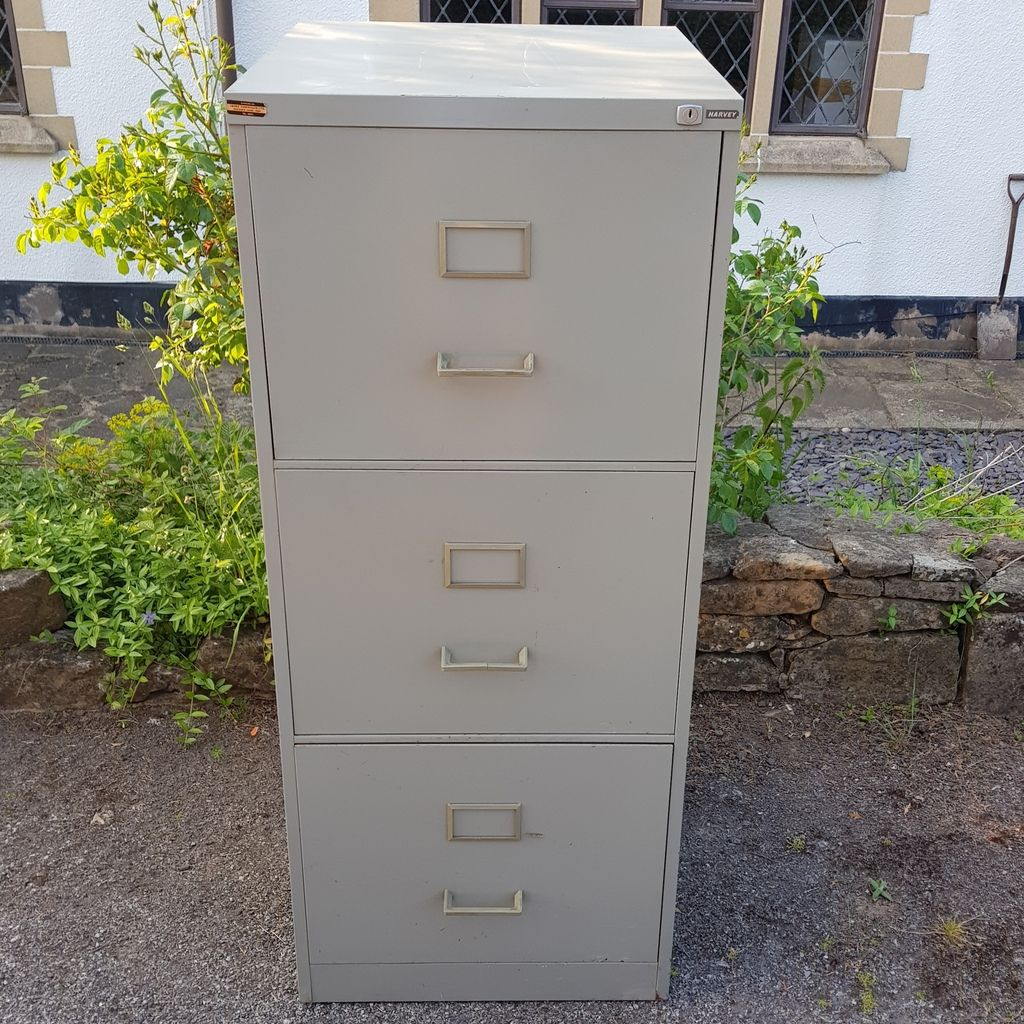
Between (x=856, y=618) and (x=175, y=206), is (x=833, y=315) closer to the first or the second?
(x=856, y=618)

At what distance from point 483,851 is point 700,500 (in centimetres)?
90

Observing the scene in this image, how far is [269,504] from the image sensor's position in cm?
194

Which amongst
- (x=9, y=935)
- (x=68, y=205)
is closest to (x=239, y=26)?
(x=68, y=205)

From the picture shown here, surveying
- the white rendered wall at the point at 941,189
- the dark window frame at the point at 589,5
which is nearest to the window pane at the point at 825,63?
the white rendered wall at the point at 941,189

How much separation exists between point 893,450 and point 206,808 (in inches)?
144

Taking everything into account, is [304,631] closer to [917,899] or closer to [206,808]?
[206,808]

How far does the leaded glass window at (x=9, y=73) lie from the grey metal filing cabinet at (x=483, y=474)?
500 cm

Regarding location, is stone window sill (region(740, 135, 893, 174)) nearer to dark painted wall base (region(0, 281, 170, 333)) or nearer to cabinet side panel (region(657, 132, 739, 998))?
dark painted wall base (region(0, 281, 170, 333))

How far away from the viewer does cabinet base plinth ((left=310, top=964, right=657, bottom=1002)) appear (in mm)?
2363

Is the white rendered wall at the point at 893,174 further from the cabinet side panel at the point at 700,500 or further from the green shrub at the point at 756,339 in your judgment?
the cabinet side panel at the point at 700,500

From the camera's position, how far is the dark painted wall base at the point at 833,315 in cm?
670

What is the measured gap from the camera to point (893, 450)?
5.17 meters

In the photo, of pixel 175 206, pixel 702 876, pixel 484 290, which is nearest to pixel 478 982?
pixel 702 876

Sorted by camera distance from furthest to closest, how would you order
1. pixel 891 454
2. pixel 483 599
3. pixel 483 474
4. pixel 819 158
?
pixel 819 158 < pixel 891 454 < pixel 483 599 < pixel 483 474
